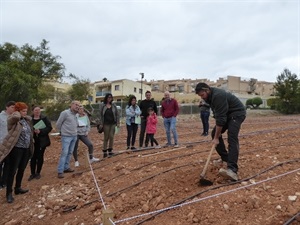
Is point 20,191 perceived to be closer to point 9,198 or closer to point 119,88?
point 9,198

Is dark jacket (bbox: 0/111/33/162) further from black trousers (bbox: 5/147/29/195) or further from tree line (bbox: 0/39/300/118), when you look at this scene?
tree line (bbox: 0/39/300/118)

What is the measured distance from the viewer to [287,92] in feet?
93.1

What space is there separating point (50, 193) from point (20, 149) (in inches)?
40.1

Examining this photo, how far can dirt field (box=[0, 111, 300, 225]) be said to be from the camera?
365 cm

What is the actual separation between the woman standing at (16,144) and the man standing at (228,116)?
321 cm

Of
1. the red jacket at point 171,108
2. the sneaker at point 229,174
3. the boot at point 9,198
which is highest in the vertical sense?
the red jacket at point 171,108

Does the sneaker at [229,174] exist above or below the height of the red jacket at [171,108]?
below

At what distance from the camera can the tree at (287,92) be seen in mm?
28266

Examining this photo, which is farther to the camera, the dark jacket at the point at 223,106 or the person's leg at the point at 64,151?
the person's leg at the point at 64,151

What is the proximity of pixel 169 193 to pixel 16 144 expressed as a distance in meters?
2.85

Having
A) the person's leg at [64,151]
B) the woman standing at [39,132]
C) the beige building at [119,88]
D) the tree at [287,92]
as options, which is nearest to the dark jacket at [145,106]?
the person's leg at [64,151]

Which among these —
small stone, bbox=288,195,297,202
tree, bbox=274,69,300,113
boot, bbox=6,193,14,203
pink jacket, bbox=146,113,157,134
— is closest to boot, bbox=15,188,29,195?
boot, bbox=6,193,14,203

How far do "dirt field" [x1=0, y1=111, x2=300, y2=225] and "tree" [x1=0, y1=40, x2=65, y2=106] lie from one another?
660cm

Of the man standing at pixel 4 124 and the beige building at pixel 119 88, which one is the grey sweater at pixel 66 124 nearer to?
the man standing at pixel 4 124
